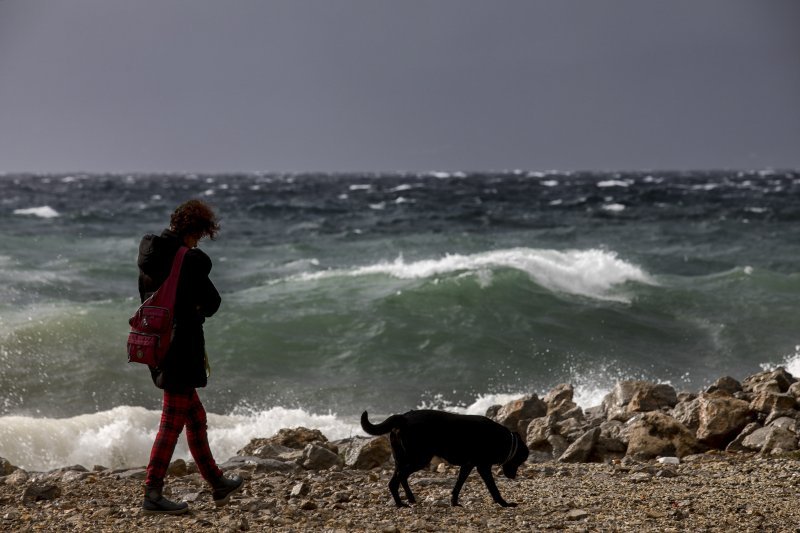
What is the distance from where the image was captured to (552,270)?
19125mm

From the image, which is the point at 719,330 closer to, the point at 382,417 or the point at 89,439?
the point at 382,417

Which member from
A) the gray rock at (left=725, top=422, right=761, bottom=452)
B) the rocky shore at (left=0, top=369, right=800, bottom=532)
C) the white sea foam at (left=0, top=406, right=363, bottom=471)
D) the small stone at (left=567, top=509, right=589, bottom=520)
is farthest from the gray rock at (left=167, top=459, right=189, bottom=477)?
the gray rock at (left=725, top=422, right=761, bottom=452)

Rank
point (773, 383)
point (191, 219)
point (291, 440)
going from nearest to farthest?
point (191, 219) < point (291, 440) < point (773, 383)

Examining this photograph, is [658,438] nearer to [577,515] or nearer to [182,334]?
[577,515]

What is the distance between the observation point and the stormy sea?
1054 cm

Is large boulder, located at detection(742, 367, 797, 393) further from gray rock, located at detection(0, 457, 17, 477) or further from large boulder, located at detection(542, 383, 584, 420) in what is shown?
gray rock, located at detection(0, 457, 17, 477)

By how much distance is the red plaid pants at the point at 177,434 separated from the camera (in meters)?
4.94

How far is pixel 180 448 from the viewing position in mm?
8734

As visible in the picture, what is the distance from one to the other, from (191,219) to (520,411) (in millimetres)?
4529

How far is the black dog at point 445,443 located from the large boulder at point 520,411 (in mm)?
3111

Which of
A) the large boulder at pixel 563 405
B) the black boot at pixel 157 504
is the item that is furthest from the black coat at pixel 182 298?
the large boulder at pixel 563 405

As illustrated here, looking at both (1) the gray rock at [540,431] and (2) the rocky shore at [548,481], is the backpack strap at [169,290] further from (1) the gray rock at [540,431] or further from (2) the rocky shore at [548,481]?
(1) the gray rock at [540,431]

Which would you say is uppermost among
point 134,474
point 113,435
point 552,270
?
point 134,474

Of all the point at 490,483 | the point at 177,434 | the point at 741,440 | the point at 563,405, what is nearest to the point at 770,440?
the point at 741,440
